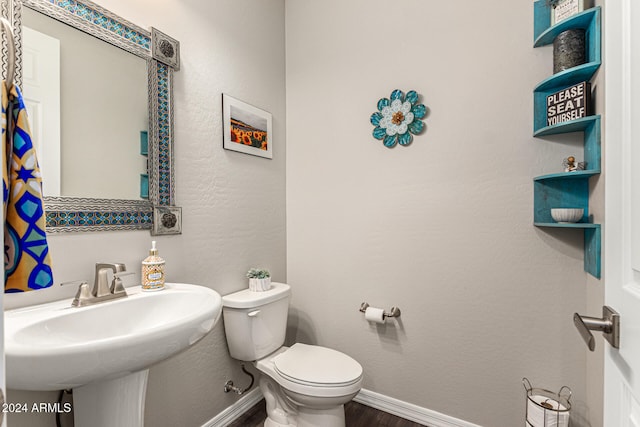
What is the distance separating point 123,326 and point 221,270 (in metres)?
0.61

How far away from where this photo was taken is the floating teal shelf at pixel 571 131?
47.7 inches

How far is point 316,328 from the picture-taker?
2100 millimetres

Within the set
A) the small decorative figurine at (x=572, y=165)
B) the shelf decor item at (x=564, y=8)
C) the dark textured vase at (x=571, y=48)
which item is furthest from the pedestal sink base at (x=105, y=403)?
the shelf decor item at (x=564, y=8)

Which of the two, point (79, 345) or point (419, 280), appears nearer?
point (79, 345)

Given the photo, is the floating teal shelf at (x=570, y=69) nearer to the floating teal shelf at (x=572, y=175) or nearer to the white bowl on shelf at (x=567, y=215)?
the floating teal shelf at (x=572, y=175)

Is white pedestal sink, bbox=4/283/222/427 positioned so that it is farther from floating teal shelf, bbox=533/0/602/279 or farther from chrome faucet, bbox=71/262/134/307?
floating teal shelf, bbox=533/0/602/279

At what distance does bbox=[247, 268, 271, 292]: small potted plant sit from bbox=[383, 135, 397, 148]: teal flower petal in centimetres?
101

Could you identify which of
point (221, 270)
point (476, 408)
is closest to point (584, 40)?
point (476, 408)

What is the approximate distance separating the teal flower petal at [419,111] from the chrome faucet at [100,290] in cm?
156

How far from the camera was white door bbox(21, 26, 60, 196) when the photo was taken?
1.03 m

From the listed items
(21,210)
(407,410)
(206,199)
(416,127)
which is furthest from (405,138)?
(21,210)

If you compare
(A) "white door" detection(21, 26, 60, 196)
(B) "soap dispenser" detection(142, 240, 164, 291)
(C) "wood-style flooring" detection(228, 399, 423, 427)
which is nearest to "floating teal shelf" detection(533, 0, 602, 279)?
(C) "wood-style flooring" detection(228, 399, 423, 427)

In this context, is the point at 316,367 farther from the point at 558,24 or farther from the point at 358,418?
the point at 558,24

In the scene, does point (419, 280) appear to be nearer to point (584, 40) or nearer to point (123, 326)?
point (584, 40)
